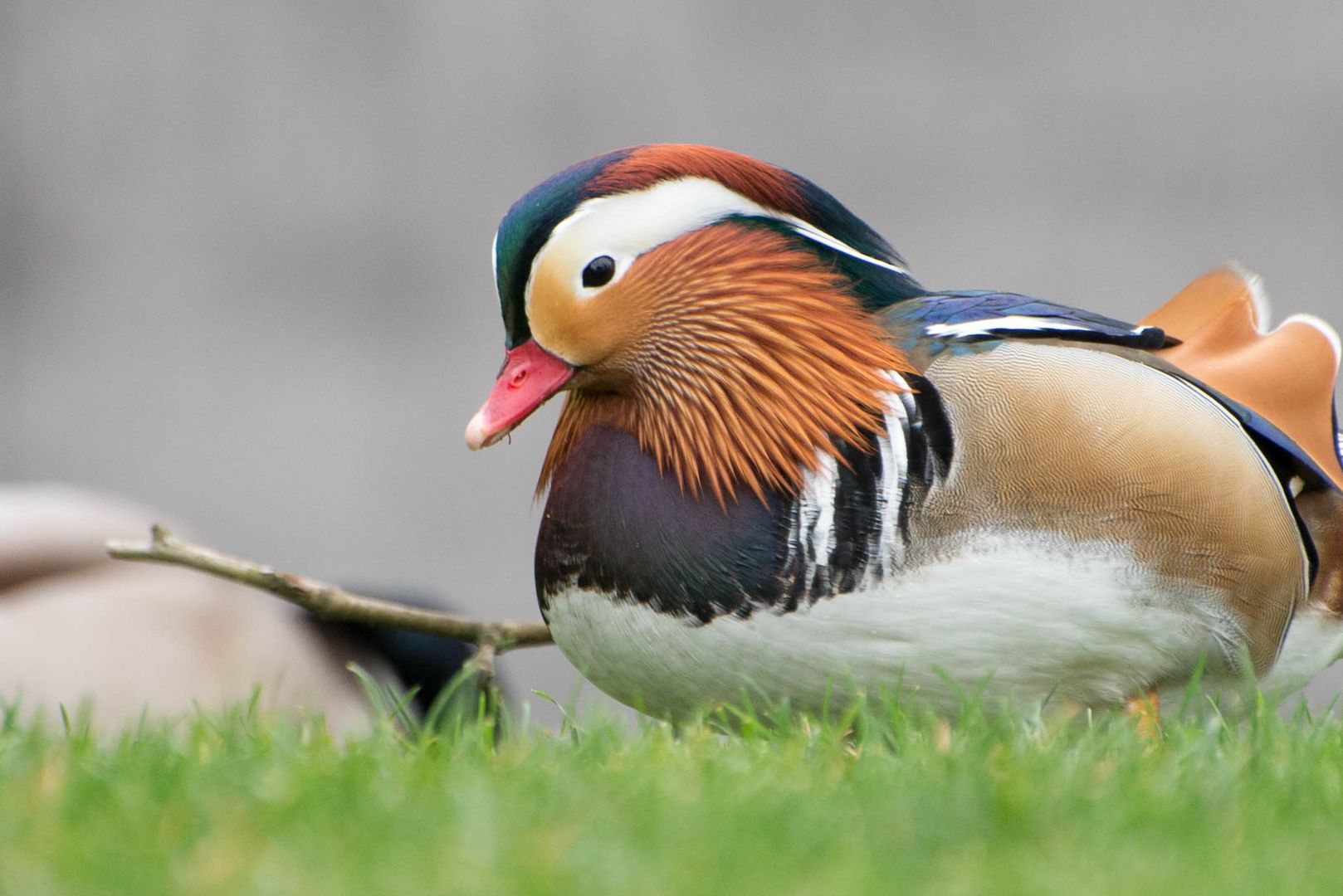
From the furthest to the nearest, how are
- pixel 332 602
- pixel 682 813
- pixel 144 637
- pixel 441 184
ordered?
pixel 441 184 → pixel 144 637 → pixel 332 602 → pixel 682 813

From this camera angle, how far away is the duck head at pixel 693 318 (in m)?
1.94

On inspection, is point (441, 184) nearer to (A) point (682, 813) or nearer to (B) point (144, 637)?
(B) point (144, 637)

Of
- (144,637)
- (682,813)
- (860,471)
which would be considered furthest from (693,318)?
(144,637)

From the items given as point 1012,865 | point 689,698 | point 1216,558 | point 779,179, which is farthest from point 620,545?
point 1012,865

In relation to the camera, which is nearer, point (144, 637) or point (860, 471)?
point (860, 471)

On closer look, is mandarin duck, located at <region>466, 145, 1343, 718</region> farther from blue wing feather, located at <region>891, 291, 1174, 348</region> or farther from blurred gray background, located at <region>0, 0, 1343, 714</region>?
blurred gray background, located at <region>0, 0, 1343, 714</region>

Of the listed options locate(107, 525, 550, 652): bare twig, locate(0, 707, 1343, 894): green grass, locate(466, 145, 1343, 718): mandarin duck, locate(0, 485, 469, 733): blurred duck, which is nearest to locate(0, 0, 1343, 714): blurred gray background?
locate(0, 485, 469, 733): blurred duck

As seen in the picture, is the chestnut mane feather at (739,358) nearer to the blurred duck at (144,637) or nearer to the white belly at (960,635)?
the white belly at (960,635)

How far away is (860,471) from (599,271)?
390 mm

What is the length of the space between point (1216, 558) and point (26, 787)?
50.5 inches

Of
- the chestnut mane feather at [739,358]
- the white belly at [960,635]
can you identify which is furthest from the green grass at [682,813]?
the chestnut mane feather at [739,358]

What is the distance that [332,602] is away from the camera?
7.35 feet

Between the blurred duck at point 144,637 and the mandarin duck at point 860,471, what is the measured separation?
1.39m

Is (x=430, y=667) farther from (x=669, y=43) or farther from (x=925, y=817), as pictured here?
(x=925, y=817)
